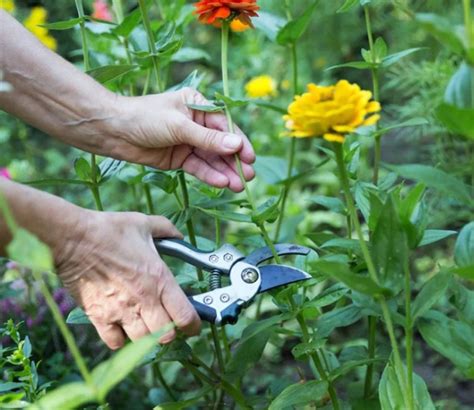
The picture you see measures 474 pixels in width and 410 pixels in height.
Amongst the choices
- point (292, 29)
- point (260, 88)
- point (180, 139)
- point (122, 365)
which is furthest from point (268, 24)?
point (122, 365)

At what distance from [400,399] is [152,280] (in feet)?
1.13

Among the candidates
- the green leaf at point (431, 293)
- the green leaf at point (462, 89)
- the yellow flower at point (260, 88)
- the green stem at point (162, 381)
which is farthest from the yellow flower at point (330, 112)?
the yellow flower at point (260, 88)

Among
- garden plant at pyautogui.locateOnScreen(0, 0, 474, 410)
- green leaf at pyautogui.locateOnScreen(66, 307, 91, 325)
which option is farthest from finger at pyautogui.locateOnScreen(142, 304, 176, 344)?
green leaf at pyautogui.locateOnScreen(66, 307, 91, 325)

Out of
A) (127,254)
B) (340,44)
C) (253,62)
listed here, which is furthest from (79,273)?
(340,44)

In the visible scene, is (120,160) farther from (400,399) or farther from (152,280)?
(400,399)

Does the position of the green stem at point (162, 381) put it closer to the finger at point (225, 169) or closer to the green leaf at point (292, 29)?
the finger at point (225, 169)

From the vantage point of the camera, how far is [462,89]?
964mm

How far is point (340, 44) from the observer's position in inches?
125

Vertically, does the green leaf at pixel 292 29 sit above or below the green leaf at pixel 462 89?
below

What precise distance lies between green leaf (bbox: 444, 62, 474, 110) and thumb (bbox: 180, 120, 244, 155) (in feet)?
1.25

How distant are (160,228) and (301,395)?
0.99ft

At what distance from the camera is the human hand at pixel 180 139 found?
50.6 inches

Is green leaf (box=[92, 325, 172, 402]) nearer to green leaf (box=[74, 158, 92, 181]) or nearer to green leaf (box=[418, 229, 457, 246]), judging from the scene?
green leaf (box=[418, 229, 457, 246])

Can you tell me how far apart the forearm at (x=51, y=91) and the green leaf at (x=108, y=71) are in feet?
0.08
